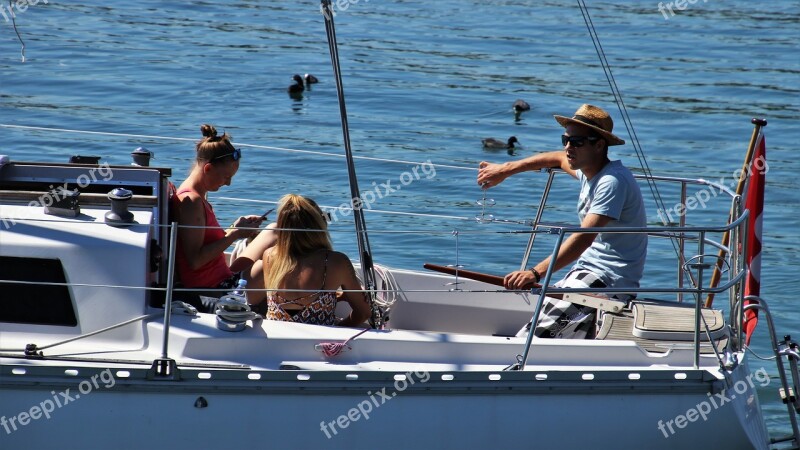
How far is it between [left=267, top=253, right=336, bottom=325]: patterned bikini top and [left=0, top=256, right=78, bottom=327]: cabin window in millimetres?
1116

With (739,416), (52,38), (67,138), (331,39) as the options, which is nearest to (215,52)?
(52,38)

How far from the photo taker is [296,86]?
19.7 metres

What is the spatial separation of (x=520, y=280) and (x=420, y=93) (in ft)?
44.7

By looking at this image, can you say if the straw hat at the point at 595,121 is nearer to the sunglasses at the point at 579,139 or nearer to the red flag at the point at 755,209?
the sunglasses at the point at 579,139

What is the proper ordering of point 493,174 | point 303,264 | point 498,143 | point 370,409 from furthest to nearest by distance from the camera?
point 498,143 < point 493,174 < point 303,264 < point 370,409

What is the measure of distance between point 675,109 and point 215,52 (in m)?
8.86

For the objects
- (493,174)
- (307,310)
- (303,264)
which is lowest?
(307,310)

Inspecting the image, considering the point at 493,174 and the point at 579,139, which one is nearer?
the point at 579,139

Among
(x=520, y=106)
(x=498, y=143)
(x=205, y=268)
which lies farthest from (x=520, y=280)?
(x=520, y=106)

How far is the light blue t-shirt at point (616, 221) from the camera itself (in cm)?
654

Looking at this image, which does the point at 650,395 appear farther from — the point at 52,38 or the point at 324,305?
the point at 52,38

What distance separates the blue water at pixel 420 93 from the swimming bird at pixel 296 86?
0.14 m

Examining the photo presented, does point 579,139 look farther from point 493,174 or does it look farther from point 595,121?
point 493,174

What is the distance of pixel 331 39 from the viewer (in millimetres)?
6309
